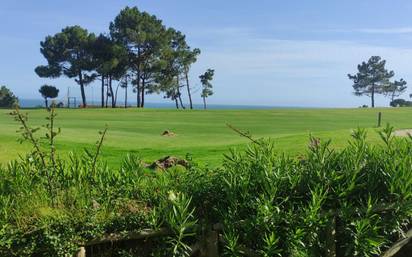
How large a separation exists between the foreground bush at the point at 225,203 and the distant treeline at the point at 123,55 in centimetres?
6769

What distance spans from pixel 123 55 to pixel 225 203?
7010 cm

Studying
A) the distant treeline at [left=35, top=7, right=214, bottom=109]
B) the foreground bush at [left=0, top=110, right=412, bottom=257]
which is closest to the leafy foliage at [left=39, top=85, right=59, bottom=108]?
the distant treeline at [left=35, top=7, right=214, bottom=109]

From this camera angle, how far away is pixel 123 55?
73312 millimetres

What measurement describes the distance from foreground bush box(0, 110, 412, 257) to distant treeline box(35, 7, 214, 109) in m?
67.7

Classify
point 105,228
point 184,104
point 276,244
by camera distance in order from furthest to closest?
point 184,104 → point 276,244 → point 105,228

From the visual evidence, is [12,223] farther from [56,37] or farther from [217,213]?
[56,37]

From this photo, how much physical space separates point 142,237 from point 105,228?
12.3 inches

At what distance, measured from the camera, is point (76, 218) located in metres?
4.28

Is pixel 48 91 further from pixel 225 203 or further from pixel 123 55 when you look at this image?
pixel 225 203

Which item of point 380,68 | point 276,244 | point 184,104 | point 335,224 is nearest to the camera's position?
point 276,244

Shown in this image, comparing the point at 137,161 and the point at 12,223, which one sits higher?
the point at 137,161

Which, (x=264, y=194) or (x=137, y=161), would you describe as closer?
(x=264, y=194)

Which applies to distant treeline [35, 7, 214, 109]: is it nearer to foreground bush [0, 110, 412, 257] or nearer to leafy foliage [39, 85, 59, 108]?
leafy foliage [39, 85, 59, 108]

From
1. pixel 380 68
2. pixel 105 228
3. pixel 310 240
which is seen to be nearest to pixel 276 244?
pixel 310 240
